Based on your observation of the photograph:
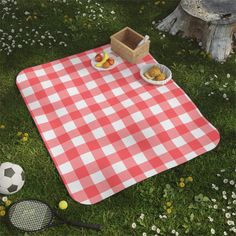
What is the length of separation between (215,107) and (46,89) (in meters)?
3.37

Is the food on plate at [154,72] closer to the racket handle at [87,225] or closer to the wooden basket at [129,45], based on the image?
the wooden basket at [129,45]

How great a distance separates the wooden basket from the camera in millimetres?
8406

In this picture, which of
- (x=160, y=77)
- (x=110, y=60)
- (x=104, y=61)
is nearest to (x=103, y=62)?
(x=104, y=61)

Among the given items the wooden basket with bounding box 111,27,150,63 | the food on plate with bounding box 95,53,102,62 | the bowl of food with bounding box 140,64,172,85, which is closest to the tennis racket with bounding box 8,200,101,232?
the bowl of food with bounding box 140,64,172,85

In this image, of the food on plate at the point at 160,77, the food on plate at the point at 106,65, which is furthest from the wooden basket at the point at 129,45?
the food on plate at the point at 160,77

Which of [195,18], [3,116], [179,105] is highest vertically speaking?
[195,18]

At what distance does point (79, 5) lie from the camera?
9984 mm

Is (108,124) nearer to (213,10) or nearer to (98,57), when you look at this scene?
(98,57)

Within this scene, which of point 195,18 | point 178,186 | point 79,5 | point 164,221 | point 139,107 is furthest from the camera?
point 79,5

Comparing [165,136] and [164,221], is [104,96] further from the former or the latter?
[164,221]

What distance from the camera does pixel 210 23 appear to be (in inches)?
325

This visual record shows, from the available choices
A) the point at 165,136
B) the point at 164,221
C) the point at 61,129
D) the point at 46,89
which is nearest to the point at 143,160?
the point at 165,136

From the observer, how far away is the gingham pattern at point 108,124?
674 centimetres

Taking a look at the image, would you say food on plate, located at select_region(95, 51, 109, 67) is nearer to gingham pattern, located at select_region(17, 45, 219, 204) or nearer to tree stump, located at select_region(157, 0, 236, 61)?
gingham pattern, located at select_region(17, 45, 219, 204)
